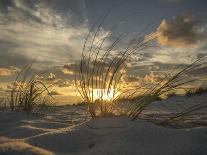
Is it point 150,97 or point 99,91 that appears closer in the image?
Result: point 150,97

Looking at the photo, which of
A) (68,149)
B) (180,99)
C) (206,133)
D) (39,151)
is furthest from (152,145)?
(180,99)

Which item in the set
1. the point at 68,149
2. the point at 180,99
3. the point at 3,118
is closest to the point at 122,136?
the point at 68,149

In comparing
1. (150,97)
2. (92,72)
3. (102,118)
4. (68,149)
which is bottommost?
(68,149)

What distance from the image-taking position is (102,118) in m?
2.51

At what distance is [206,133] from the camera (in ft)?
6.23

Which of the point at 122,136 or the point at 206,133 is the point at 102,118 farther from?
the point at 206,133

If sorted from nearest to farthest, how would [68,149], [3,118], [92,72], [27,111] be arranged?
[68,149], [92,72], [3,118], [27,111]

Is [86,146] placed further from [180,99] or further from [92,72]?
[180,99]

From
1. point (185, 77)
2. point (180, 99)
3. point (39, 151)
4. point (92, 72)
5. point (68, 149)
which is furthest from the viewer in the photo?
point (180, 99)

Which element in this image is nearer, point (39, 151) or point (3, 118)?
point (39, 151)

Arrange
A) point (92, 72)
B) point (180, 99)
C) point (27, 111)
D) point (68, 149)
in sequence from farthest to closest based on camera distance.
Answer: point (180, 99)
point (27, 111)
point (92, 72)
point (68, 149)

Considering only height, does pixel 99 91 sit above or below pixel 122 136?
above

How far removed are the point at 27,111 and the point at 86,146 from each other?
209 centimetres

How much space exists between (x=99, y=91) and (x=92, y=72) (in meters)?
0.19
